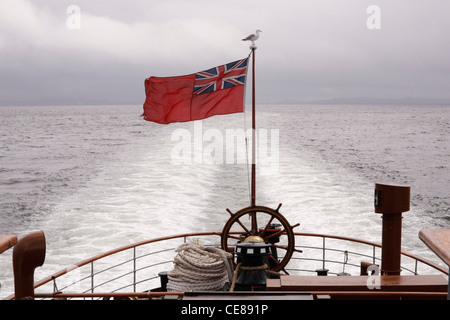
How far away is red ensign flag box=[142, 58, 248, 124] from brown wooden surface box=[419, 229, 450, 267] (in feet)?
11.0

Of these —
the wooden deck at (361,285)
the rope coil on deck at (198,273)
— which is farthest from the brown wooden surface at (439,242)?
the rope coil on deck at (198,273)

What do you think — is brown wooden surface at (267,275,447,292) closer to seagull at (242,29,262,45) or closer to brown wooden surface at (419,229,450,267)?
brown wooden surface at (419,229,450,267)

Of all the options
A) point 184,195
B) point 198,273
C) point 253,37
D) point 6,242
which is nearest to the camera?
point 6,242

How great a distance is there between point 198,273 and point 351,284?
1.54 meters

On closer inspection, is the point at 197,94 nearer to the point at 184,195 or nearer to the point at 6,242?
the point at 6,242

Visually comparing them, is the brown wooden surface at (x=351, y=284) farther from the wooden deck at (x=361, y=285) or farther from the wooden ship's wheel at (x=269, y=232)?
the wooden ship's wheel at (x=269, y=232)

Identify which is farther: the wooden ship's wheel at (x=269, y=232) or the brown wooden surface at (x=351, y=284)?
the wooden ship's wheel at (x=269, y=232)

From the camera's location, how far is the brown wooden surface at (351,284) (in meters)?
2.87

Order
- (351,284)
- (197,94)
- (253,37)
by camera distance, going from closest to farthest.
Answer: (351,284)
(253,37)
(197,94)

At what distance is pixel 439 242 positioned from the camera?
2.06 m

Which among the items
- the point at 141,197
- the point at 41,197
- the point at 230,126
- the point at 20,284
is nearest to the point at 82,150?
the point at 230,126

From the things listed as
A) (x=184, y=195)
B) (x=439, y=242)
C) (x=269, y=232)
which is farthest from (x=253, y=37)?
(x=184, y=195)

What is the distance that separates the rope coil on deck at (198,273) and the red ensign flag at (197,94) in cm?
192
